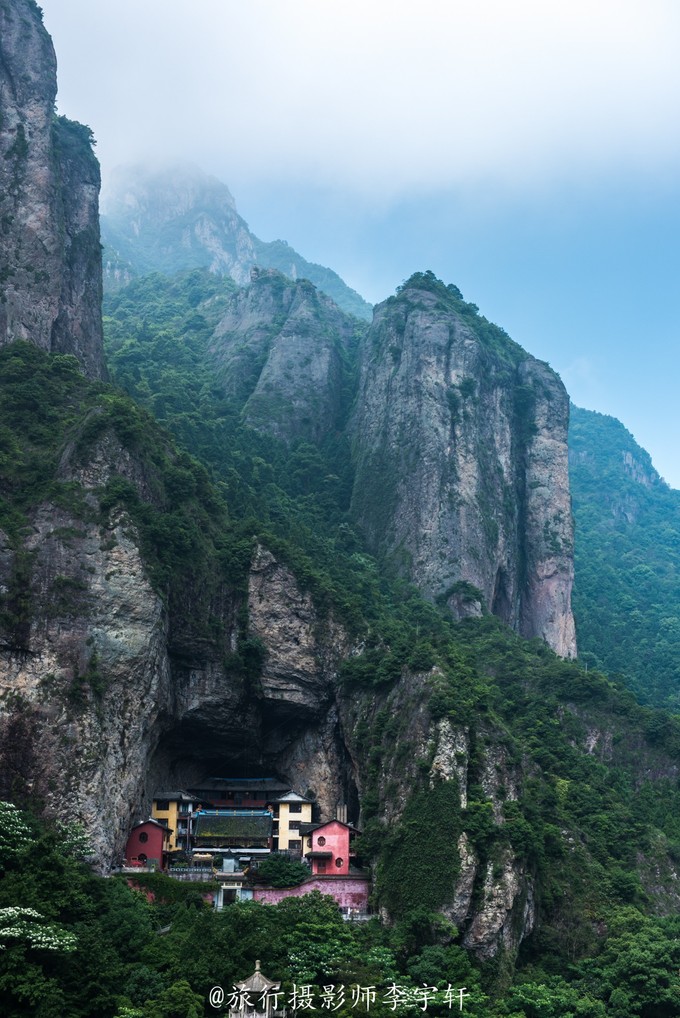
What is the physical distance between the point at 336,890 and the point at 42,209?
148 feet

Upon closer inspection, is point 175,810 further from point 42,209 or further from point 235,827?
point 42,209

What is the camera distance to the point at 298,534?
6638 centimetres

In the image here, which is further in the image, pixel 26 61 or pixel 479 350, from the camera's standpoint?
pixel 479 350

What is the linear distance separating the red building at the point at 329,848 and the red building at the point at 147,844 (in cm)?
641

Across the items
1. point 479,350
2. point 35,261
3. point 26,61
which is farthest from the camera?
point 479,350

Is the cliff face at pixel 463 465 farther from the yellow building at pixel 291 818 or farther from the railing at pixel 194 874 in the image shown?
the railing at pixel 194 874

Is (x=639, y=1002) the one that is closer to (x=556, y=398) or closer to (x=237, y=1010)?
(x=237, y=1010)

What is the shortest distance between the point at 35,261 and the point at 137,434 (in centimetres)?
1713

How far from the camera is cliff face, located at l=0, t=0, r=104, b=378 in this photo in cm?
6400

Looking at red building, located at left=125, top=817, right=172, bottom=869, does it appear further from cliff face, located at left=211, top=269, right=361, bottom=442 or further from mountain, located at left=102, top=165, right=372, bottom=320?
mountain, located at left=102, top=165, right=372, bottom=320

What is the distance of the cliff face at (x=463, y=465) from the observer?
251 feet

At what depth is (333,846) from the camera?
4753cm

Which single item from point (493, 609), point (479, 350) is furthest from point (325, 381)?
point (493, 609)

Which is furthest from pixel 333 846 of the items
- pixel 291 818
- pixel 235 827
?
pixel 235 827
